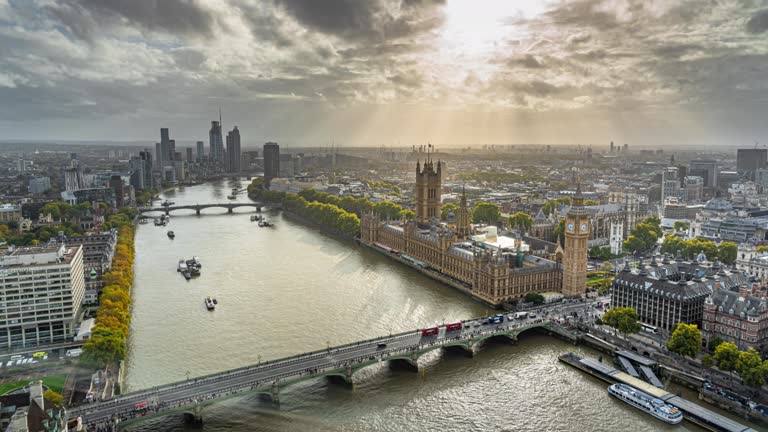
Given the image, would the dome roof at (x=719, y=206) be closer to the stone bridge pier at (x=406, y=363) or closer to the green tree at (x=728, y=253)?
the green tree at (x=728, y=253)

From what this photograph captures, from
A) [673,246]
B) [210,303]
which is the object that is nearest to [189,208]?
[210,303]

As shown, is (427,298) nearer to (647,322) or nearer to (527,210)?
(647,322)

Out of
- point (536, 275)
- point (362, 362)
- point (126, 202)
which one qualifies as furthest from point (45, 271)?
point (126, 202)

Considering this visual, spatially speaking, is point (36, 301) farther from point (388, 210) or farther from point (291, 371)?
point (388, 210)

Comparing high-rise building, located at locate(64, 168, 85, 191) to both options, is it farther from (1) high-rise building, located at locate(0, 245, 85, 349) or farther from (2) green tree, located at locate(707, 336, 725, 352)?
(2) green tree, located at locate(707, 336, 725, 352)

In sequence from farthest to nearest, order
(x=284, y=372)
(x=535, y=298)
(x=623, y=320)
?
1. (x=535, y=298)
2. (x=623, y=320)
3. (x=284, y=372)

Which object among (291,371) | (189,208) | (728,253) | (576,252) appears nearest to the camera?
(291,371)

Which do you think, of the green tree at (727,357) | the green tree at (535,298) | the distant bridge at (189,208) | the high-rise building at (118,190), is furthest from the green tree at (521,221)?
the high-rise building at (118,190)
